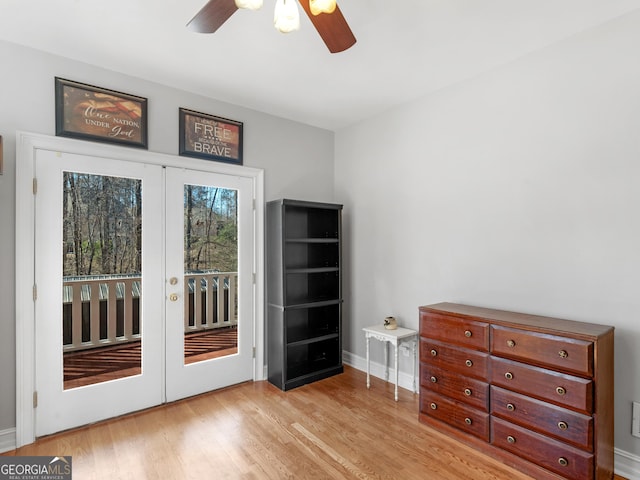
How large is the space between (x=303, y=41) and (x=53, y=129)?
1903 millimetres

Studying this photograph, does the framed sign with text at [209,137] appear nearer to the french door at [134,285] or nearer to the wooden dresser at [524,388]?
the french door at [134,285]

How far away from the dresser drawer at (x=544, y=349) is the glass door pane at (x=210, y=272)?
2318 millimetres

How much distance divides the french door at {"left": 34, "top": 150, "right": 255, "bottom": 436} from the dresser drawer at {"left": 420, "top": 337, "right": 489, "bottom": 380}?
5.71 feet

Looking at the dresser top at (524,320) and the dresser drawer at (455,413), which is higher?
the dresser top at (524,320)

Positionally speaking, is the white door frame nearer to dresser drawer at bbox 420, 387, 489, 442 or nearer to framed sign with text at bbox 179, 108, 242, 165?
framed sign with text at bbox 179, 108, 242, 165

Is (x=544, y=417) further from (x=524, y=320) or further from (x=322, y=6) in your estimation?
(x=322, y=6)

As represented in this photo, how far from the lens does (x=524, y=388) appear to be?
2.11 m

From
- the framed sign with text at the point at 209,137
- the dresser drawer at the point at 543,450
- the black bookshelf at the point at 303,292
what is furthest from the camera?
the black bookshelf at the point at 303,292

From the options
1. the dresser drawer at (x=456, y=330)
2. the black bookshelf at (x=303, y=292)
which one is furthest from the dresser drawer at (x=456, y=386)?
the black bookshelf at (x=303, y=292)

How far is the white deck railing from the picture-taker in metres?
2.56

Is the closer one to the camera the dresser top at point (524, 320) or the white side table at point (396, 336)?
the dresser top at point (524, 320)

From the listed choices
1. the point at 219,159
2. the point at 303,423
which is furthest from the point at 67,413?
the point at 219,159

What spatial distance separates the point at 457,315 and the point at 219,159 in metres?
2.47

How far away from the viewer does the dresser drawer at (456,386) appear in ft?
7.59
